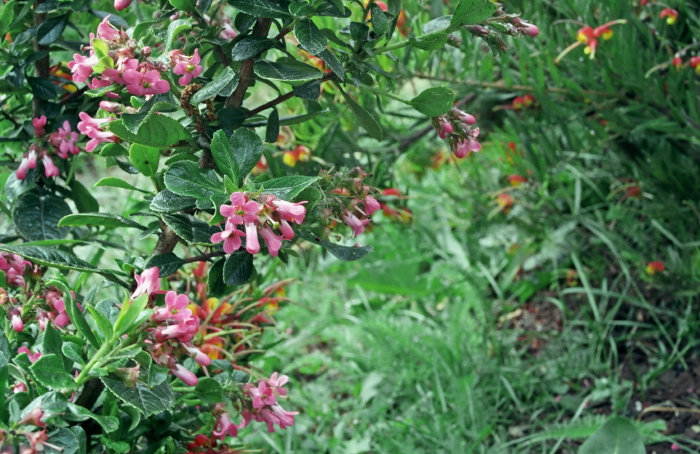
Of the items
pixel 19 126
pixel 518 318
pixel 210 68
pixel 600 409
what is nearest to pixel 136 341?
pixel 210 68

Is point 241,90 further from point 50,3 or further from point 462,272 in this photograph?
point 462,272

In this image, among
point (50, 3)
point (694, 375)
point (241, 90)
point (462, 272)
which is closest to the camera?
point (241, 90)

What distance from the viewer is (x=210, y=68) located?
816mm

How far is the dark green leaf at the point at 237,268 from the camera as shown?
0.71 metres

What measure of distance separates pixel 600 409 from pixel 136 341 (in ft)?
4.03

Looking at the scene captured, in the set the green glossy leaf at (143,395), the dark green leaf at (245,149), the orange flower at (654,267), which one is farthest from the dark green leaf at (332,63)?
the orange flower at (654,267)

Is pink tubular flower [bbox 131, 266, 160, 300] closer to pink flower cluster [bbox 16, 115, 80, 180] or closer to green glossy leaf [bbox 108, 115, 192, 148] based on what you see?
green glossy leaf [bbox 108, 115, 192, 148]

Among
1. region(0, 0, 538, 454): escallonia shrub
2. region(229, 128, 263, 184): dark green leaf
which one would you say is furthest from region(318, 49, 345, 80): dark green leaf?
region(229, 128, 263, 184): dark green leaf

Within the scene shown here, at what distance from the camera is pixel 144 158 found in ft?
2.46

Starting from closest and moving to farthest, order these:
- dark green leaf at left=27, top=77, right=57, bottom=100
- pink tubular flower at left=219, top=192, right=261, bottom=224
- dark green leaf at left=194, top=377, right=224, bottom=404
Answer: pink tubular flower at left=219, top=192, right=261, bottom=224
dark green leaf at left=194, top=377, right=224, bottom=404
dark green leaf at left=27, top=77, right=57, bottom=100

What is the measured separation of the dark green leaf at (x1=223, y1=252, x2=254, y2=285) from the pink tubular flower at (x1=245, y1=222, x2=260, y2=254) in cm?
11

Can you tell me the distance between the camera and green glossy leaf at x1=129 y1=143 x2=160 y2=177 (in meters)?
0.73

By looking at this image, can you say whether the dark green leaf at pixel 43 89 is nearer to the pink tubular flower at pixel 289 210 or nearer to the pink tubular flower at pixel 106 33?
the pink tubular flower at pixel 106 33

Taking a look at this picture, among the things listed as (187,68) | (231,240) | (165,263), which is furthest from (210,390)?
(187,68)
